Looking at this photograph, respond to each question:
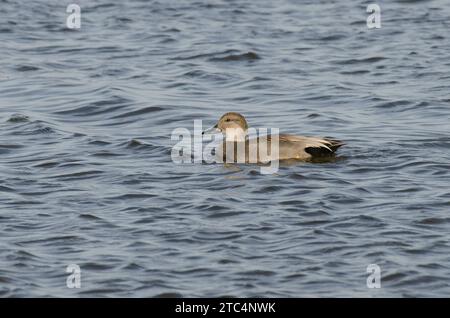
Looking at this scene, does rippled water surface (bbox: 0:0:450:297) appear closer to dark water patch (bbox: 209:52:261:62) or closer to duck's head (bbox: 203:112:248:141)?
dark water patch (bbox: 209:52:261:62)

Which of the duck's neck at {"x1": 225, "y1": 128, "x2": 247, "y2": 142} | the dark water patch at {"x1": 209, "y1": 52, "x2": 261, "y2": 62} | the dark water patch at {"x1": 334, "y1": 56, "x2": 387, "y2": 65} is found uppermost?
the dark water patch at {"x1": 209, "y1": 52, "x2": 261, "y2": 62}

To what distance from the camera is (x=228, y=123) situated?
1290cm

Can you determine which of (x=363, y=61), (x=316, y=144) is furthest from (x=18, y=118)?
(x=363, y=61)

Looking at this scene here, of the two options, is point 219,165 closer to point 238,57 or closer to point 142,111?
point 142,111

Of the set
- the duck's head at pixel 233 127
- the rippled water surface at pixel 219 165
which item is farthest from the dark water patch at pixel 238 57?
the duck's head at pixel 233 127

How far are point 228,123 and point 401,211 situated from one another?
314 cm

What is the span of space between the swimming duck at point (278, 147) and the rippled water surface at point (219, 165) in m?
0.17

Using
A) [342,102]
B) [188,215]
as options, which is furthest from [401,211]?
[342,102]

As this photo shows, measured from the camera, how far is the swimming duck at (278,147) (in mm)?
12188

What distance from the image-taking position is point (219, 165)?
1247 centimetres

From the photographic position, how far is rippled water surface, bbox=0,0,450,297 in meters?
8.84

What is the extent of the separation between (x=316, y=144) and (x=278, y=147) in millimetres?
412

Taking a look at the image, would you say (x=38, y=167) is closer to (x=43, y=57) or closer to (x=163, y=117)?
(x=163, y=117)

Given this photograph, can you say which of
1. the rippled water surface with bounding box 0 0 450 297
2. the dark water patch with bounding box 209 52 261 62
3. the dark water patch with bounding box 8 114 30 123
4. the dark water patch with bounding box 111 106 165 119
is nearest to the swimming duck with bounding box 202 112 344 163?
the rippled water surface with bounding box 0 0 450 297
